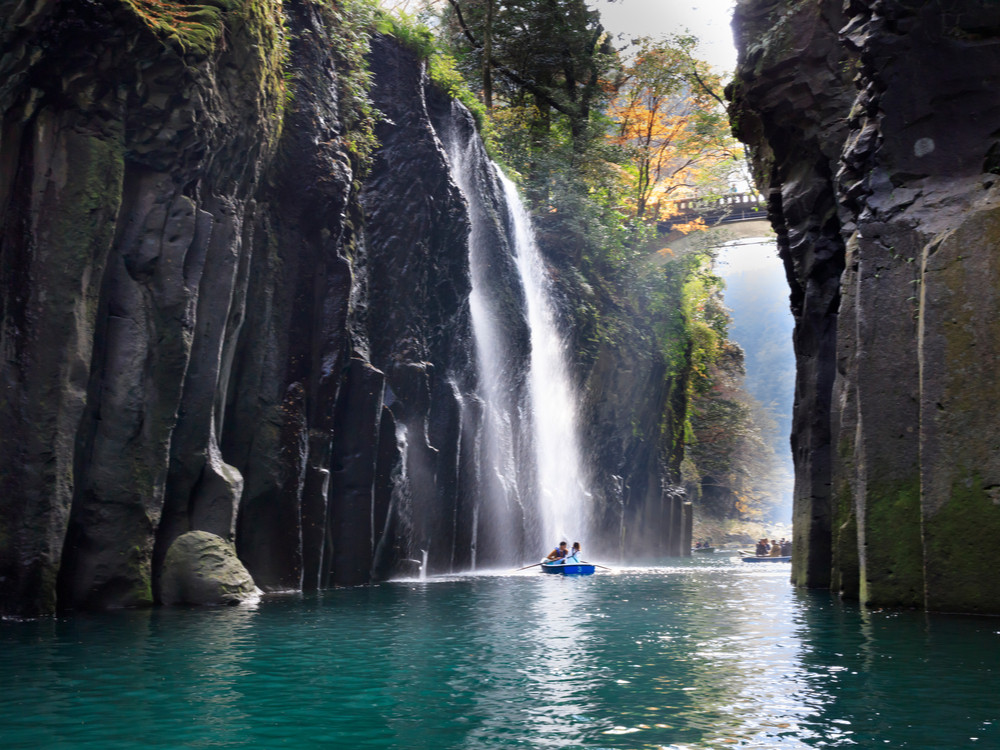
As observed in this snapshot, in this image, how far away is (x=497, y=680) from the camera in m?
7.38

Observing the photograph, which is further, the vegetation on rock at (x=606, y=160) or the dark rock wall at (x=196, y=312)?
the vegetation on rock at (x=606, y=160)

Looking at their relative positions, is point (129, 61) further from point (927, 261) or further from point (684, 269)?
point (684, 269)

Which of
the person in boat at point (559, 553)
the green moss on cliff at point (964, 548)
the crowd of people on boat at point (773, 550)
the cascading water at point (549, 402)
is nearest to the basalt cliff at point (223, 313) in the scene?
the person in boat at point (559, 553)

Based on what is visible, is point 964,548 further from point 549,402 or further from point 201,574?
point 549,402

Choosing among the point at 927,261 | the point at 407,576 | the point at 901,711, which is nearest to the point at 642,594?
the point at 407,576

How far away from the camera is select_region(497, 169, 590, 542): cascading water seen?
28.9m

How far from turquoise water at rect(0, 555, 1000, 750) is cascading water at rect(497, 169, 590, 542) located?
1630 centimetres

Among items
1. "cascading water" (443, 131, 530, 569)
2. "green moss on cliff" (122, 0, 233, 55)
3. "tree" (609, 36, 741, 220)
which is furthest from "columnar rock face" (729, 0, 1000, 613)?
"tree" (609, 36, 741, 220)

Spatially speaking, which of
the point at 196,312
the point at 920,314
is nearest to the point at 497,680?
the point at 920,314

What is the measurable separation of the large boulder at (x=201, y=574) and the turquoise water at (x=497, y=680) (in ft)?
2.64

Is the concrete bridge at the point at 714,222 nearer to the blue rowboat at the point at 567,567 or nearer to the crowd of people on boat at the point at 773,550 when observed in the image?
the crowd of people on boat at the point at 773,550

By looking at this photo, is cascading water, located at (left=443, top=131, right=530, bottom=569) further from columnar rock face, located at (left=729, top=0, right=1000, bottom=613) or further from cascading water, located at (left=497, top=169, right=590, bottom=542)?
columnar rock face, located at (left=729, top=0, right=1000, bottom=613)

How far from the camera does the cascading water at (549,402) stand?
28891mm

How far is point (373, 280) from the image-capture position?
21.0 metres
